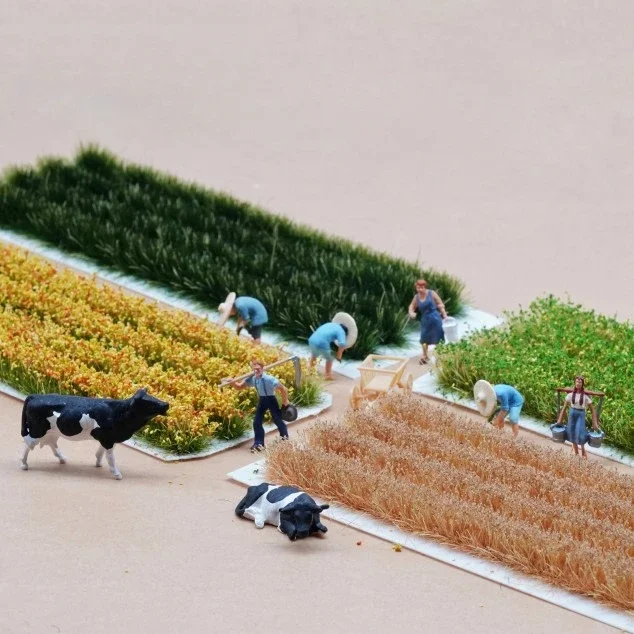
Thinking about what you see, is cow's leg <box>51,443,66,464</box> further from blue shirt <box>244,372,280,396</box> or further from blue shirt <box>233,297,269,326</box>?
blue shirt <box>233,297,269,326</box>

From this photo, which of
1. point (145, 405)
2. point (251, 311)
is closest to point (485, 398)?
point (251, 311)

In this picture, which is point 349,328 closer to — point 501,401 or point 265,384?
point 501,401

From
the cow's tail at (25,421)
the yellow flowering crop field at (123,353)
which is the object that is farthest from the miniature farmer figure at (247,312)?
the cow's tail at (25,421)

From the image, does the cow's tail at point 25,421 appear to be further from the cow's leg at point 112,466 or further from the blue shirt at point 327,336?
the blue shirt at point 327,336

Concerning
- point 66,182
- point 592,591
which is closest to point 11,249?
point 66,182

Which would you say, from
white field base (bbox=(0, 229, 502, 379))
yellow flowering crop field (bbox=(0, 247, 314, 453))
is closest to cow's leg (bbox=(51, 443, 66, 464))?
yellow flowering crop field (bbox=(0, 247, 314, 453))

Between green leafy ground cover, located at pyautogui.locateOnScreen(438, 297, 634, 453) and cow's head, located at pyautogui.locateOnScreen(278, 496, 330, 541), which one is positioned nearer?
cow's head, located at pyautogui.locateOnScreen(278, 496, 330, 541)

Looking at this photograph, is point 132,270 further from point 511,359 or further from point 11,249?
point 511,359
